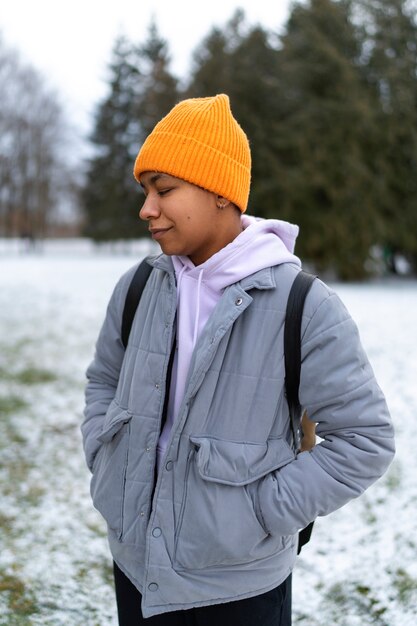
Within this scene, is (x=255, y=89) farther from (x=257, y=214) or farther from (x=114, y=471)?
(x=114, y=471)

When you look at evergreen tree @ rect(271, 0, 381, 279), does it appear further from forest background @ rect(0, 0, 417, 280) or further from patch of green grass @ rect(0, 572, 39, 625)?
patch of green grass @ rect(0, 572, 39, 625)

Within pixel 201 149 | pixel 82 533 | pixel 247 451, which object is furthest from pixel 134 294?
pixel 82 533

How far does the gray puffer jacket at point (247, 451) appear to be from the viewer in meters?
1.53

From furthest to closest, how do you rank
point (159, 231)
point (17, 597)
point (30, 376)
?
point (30, 376) → point (17, 597) → point (159, 231)

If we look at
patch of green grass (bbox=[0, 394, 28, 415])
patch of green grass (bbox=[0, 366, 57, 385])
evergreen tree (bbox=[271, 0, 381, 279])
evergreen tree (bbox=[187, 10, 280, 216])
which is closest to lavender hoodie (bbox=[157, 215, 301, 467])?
patch of green grass (bbox=[0, 394, 28, 415])

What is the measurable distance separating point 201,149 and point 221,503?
873mm

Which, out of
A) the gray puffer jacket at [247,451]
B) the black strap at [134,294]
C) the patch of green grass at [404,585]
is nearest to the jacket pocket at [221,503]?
the gray puffer jacket at [247,451]

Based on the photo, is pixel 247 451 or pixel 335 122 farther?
pixel 335 122

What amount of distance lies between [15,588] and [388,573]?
6.65ft

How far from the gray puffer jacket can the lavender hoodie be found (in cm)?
4

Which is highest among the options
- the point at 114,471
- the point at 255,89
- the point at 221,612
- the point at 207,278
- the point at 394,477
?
the point at 255,89

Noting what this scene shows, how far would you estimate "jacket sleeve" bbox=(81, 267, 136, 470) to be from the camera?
191 cm

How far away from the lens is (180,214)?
5.25 feet

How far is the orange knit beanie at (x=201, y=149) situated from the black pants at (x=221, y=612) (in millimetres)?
1045
